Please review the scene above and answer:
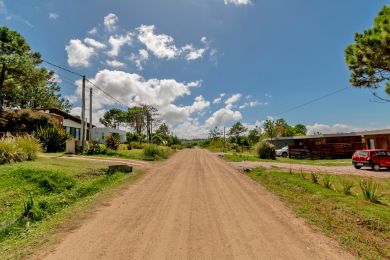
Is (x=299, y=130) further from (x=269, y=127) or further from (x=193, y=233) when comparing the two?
(x=193, y=233)

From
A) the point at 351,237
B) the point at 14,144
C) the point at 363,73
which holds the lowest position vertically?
the point at 351,237

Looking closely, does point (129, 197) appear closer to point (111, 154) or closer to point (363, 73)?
point (363, 73)

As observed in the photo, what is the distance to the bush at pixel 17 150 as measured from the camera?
13.0 metres

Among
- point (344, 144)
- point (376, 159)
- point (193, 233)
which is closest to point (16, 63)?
point (193, 233)

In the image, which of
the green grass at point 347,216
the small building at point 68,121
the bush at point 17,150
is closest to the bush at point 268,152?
the green grass at point 347,216

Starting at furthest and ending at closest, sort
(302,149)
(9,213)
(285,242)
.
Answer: (302,149)
(9,213)
(285,242)

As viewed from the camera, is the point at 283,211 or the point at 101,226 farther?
the point at 283,211

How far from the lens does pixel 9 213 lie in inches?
291

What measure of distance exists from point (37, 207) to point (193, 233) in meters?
4.70

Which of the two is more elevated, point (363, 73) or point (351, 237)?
A: point (363, 73)

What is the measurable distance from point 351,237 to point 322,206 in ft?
10.1

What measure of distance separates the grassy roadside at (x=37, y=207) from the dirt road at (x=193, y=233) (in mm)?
575

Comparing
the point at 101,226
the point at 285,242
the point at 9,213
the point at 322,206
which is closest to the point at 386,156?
the point at 322,206

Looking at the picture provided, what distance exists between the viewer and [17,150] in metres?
13.8
